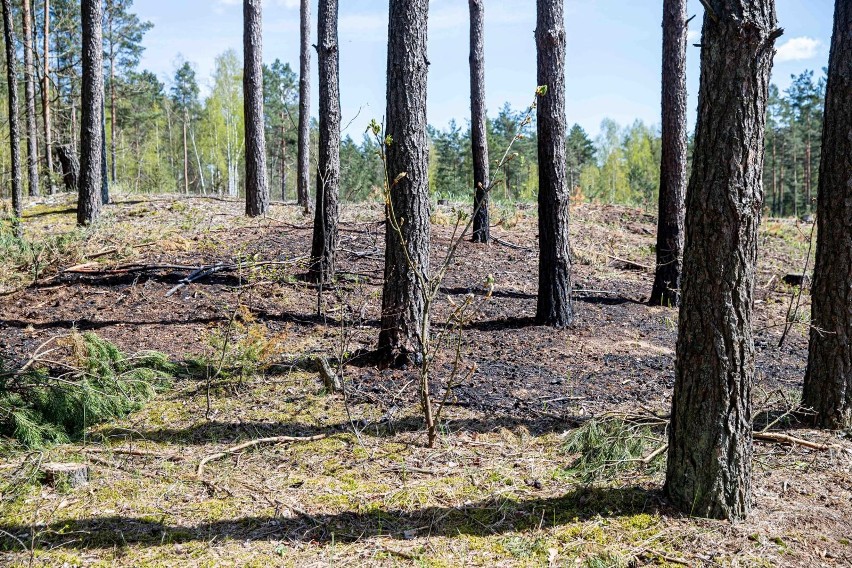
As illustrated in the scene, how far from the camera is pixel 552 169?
22.2 ft

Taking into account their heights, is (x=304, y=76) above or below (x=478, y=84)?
above

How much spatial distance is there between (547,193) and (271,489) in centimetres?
461

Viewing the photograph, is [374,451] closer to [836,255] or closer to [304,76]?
[836,255]

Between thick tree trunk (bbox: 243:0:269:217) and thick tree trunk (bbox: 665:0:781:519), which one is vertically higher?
thick tree trunk (bbox: 243:0:269:217)

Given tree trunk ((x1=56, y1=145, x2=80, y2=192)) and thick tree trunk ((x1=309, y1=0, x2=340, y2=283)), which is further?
tree trunk ((x1=56, y1=145, x2=80, y2=192))

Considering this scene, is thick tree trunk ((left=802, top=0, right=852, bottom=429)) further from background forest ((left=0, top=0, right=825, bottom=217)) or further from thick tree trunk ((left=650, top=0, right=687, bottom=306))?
background forest ((left=0, top=0, right=825, bottom=217))

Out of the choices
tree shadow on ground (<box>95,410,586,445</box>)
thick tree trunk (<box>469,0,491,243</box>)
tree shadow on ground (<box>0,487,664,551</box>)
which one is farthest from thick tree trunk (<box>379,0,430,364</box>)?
thick tree trunk (<box>469,0,491,243</box>)

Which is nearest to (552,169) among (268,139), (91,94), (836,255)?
(836,255)

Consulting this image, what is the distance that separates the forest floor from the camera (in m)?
2.85

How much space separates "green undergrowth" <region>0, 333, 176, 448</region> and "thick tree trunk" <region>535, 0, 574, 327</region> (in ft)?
13.3

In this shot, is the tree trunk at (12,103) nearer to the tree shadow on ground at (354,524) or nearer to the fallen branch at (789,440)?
the tree shadow on ground at (354,524)

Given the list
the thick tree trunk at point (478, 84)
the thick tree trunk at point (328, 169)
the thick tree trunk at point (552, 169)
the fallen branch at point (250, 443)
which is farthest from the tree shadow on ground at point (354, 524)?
the thick tree trunk at point (478, 84)

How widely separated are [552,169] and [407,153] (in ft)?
7.36

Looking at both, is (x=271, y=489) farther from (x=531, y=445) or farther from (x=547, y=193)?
(x=547, y=193)
